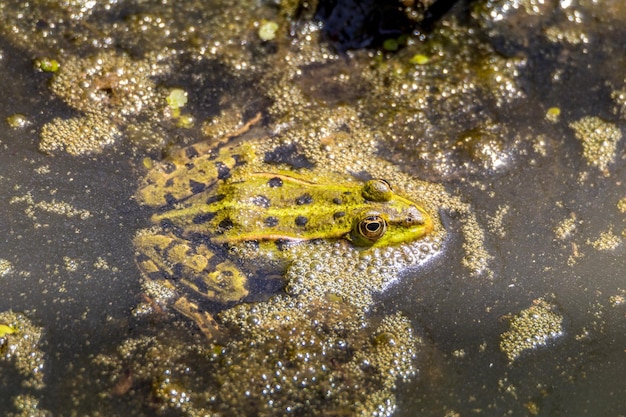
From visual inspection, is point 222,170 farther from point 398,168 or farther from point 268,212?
point 398,168

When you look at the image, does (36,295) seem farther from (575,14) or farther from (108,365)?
(575,14)

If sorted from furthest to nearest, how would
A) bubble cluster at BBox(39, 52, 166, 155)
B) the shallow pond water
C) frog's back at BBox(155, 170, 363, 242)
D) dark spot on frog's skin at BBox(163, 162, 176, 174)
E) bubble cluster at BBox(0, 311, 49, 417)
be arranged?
1. bubble cluster at BBox(39, 52, 166, 155)
2. dark spot on frog's skin at BBox(163, 162, 176, 174)
3. frog's back at BBox(155, 170, 363, 242)
4. the shallow pond water
5. bubble cluster at BBox(0, 311, 49, 417)

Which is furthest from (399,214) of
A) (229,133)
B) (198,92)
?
(198,92)

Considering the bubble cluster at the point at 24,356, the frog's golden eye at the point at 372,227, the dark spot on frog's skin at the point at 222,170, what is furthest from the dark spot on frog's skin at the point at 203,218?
the bubble cluster at the point at 24,356

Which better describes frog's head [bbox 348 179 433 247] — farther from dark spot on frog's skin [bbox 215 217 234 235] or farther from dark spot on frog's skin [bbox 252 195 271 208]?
dark spot on frog's skin [bbox 215 217 234 235]

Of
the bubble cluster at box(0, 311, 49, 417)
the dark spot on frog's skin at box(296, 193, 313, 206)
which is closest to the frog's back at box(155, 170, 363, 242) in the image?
the dark spot on frog's skin at box(296, 193, 313, 206)

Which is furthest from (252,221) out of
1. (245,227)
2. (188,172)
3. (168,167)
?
(168,167)
